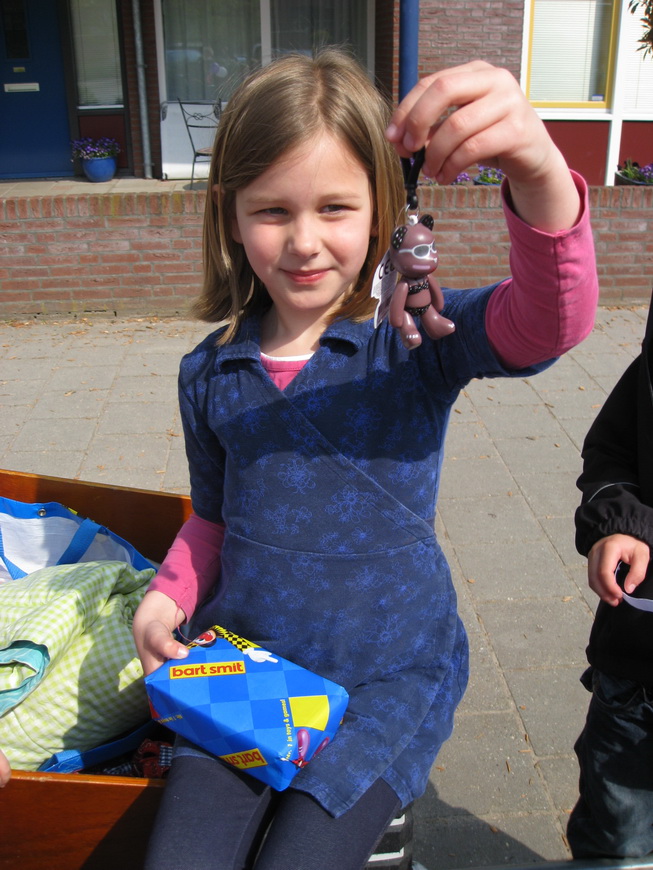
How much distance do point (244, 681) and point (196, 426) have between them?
20.9 inches

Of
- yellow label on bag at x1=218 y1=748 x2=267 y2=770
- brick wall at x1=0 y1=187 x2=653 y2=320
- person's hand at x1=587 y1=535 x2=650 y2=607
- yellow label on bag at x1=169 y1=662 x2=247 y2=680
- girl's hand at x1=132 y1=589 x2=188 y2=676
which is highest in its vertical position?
person's hand at x1=587 y1=535 x2=650 y2=607

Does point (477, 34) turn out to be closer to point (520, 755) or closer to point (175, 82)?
point (175, 82)

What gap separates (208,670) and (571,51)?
10.3m

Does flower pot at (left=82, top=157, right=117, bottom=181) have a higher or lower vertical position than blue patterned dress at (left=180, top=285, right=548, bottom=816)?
lower

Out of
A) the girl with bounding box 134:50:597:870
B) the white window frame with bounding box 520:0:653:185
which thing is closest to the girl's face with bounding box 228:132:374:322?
the girl with bounding box 134:50:597:870

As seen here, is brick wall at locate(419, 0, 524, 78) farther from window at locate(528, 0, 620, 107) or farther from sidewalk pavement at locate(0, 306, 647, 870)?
sidewalk pavement at locate(0, 306, 647, 870)

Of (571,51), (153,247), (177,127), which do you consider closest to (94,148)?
(177,127)

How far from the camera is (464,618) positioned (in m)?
3.13

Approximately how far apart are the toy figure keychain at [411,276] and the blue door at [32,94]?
10.4 m

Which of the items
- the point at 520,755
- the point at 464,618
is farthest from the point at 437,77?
the point at 464,618

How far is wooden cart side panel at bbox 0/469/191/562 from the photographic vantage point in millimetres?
2455

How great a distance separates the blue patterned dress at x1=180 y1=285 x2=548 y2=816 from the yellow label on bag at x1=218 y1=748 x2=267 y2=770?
150mm

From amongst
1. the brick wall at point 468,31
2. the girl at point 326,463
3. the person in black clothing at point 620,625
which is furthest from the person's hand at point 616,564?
the brick wall at point 468,31

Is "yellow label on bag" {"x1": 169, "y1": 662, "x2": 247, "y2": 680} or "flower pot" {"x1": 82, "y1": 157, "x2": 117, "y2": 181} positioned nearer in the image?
"yellow label on bag" {"x1": 169, "y1": 662, "x2": 247, "y2": 680}
